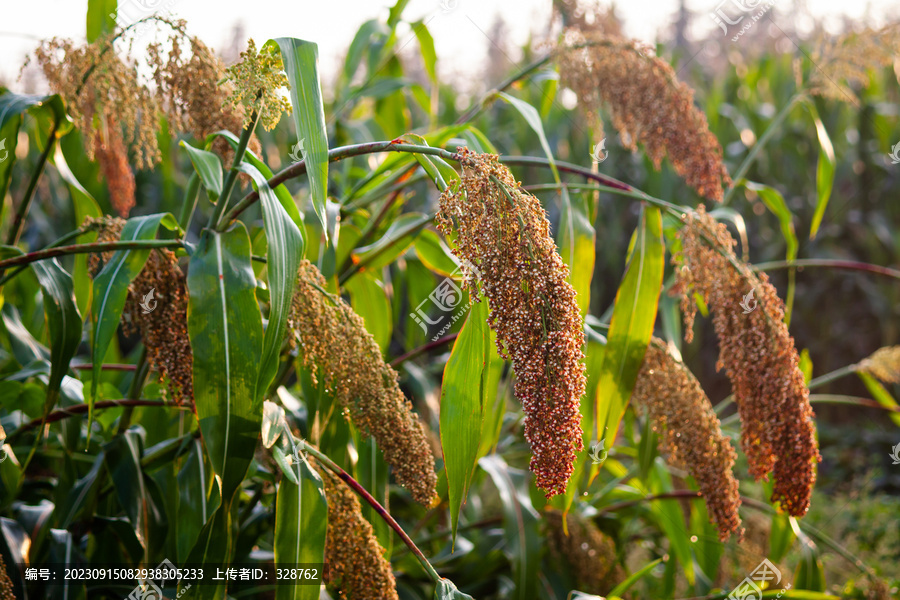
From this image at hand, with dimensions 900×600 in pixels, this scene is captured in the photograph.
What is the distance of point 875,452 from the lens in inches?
131

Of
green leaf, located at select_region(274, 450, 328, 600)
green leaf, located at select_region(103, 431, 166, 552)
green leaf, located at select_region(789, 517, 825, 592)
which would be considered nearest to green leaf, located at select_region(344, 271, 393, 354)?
green leaf, located at select_region(103, 431, 166, 552)

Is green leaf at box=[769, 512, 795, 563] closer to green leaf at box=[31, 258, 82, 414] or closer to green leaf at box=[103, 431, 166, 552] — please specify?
green leaf at box=[103, 431, 166, 552]

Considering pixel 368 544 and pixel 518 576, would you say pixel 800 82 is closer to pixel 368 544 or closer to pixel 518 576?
pixel 518 576

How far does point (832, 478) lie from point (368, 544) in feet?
10.2

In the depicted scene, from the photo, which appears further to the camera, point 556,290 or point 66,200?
point 66,200

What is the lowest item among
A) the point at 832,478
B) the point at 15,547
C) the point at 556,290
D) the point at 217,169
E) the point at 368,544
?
the point at 832,478

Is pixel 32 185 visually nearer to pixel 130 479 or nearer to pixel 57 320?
pixel 57 320

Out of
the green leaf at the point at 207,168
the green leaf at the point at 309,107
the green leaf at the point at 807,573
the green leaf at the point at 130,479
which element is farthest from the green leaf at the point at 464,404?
the green leaf at the point at 807,573

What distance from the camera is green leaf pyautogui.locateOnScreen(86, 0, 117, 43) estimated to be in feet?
4.23

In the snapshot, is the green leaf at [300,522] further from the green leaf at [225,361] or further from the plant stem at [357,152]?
the plant stem at [357,152]

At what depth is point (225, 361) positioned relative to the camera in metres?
0.84

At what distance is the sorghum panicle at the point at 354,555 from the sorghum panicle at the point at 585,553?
77cm

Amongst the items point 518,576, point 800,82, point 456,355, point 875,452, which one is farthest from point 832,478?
point 456,355

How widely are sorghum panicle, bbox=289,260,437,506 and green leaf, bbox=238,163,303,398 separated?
0.07 metres
